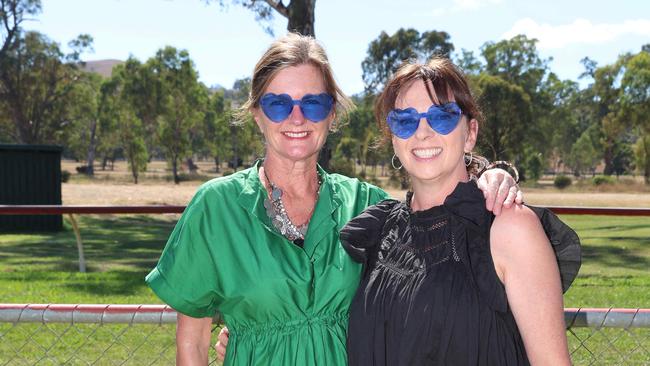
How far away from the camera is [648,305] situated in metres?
8.29

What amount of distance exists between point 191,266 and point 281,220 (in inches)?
12.4

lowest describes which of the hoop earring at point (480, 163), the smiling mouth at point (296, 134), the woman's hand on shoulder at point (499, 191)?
the woman's hand on shoulder at point (499, 191)

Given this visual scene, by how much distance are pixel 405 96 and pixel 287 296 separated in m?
0.65

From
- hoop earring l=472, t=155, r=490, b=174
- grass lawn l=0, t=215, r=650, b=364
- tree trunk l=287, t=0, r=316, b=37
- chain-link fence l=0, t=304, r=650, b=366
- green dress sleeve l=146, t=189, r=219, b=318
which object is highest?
tree trunk l=287, t=0, r=316, b=37

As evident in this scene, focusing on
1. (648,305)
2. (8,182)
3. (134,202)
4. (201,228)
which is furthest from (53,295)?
(134,202)

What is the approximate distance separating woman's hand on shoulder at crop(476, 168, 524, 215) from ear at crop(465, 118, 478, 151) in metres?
0.20

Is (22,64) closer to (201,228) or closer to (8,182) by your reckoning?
(8,182)

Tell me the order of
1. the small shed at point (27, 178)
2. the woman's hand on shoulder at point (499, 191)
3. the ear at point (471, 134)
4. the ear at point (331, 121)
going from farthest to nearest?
the small shed at point (27, 178) → the ear at point (331, 121) → the ear at point (471, 134) → the woman's hand on shoulder at point (499, 191)

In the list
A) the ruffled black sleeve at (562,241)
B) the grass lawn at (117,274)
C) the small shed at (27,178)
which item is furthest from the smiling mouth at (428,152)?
the small shed at (27,178)

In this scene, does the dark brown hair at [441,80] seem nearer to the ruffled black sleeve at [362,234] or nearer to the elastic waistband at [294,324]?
the ruffled black sleeve at [362,234]

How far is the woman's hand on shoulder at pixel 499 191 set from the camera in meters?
1.90

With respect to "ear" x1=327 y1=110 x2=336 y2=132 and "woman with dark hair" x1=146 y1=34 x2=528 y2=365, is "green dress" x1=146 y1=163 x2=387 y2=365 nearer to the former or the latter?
"woman with dark hair" x1=146 y1=34 x2=528 y2=365

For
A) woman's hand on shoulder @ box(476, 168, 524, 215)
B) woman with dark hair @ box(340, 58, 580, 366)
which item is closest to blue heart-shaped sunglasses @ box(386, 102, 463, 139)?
woman with dark hair @ box(340, 58, 580, 366)

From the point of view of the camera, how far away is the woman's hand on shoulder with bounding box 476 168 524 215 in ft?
6.23
